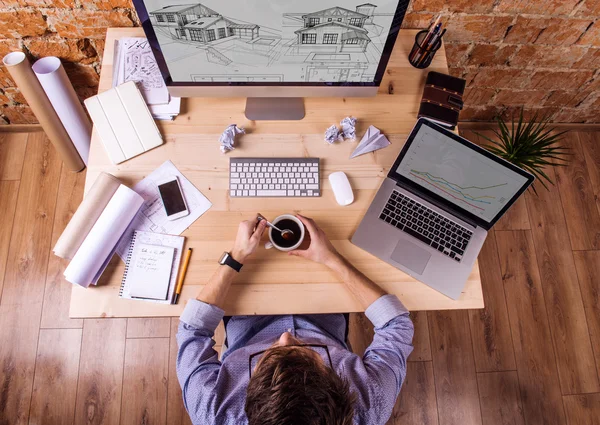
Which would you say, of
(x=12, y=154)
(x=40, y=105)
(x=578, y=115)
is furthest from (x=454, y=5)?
(x=12, y=154)

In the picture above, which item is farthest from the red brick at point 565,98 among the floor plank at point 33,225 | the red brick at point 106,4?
the floor plank at point 33,225

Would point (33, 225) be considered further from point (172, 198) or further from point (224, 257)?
point (224, 257)

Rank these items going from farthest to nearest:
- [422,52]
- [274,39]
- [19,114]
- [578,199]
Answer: [578,199], [19,114], [422,52], [274,39]

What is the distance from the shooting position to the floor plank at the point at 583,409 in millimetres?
1770

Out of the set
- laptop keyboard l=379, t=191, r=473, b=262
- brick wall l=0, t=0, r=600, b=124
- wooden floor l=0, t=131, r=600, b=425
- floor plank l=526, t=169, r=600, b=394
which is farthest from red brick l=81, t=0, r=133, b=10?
floor plank l=526, t=169, r=600, b=394

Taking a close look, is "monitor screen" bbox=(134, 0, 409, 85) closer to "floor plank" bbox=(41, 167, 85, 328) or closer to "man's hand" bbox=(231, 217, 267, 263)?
"man's hand" bbox=(231, 217, 267, 263)

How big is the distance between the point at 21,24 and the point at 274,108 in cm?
95

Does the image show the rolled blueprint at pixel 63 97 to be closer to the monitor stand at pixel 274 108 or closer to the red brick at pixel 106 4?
the red brick at pixel 106 4

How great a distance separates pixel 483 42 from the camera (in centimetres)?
158

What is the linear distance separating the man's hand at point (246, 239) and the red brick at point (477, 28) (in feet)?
3.44

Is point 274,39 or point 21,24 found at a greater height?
point 274,39

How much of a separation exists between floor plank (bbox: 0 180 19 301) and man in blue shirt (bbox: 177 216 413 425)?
126cm

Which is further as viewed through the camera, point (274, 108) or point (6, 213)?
point (6, 213)

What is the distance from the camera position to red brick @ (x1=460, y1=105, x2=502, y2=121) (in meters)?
2.02
